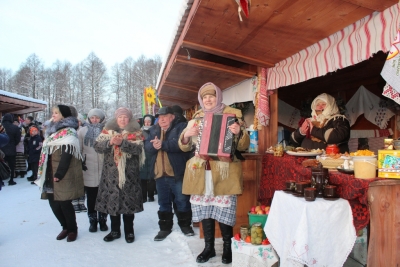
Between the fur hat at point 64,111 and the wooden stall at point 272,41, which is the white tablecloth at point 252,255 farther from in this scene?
the fur hat at point 64,111

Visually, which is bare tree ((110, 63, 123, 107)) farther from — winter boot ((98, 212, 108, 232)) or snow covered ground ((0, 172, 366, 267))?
winter boot ((98, 212, 108, 232))

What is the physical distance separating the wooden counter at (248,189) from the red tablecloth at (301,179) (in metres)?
0.16

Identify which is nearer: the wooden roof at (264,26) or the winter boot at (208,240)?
the wooden roof at (264,26)

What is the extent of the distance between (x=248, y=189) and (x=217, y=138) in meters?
1.31

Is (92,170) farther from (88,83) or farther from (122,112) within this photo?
(88,83)

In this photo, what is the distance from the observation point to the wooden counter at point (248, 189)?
12.2 feet

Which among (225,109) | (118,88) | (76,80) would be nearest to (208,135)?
(225,109)

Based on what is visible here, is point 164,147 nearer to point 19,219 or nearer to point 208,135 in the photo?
point 208,135

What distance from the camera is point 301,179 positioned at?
277cm

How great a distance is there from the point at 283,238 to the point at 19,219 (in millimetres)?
4758

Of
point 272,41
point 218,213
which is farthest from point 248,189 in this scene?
point 272,41

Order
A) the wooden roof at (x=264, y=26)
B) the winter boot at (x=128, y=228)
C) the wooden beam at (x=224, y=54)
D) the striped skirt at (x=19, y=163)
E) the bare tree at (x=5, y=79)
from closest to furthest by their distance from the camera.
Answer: the wooden roof at (x=264, y=26) < the wooden beam at (x=224, y=54) < the winter boot at (x=128, y=228) < the striped skirt at (x=19, y=163) < the bare tree at (x=5, y=79)

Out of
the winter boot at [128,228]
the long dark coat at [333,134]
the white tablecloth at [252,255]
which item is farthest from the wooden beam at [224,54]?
the winter boot at [128,228]

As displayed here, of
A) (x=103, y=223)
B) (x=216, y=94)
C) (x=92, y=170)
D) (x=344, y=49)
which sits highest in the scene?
(x=344, y=49)
